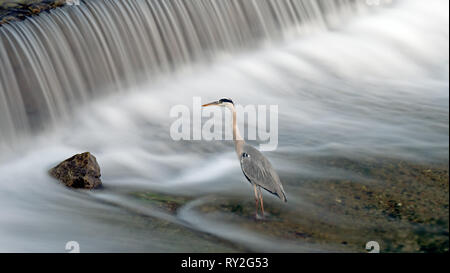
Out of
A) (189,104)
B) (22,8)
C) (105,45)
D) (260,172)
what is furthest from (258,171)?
(22,8)

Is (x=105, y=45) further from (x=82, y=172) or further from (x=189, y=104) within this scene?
(x=82, y=172)

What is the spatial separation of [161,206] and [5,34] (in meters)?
3.78

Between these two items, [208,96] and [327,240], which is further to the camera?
[208,96]

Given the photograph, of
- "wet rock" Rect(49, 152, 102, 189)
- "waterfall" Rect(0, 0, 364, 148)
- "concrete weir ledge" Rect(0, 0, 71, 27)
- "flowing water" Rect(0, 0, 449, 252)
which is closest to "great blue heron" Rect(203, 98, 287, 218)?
"flowing water" Rect(0, 0, 449, 252)

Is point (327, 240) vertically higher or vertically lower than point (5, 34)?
lower

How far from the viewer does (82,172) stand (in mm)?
6480

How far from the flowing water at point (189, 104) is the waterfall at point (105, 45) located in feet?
0.07

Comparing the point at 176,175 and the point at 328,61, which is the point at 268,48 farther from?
the point at 176,175

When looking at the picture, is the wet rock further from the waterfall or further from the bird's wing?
the waterfall

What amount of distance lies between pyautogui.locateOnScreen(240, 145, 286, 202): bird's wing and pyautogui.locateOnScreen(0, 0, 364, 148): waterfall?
12.1 ft

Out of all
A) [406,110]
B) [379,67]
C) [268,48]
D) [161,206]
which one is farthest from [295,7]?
[161,206]

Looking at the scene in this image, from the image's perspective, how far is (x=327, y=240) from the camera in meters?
5.50

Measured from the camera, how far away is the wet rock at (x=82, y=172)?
647cm

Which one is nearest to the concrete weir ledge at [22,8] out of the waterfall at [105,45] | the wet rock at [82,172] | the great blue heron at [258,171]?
the waterfall at [105,45]
